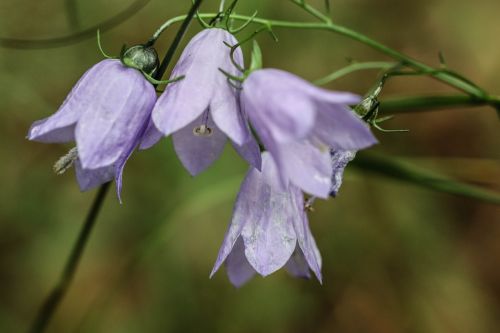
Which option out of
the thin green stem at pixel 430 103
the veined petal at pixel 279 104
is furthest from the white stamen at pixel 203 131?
the thin green stem at pixel 430 103

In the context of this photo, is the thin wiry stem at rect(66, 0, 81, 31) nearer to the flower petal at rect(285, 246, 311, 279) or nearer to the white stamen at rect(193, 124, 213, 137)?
the white stamen at rect(193, 124, 213, 137)

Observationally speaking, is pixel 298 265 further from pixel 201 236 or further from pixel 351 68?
pixel 201 236

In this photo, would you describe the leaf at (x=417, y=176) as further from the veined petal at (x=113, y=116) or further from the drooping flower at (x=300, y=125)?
the veined petal at (x=113, y=116)

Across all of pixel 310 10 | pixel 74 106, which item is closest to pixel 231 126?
pixel 74 106

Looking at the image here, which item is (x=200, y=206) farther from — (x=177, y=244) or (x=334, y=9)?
(x=334, y=9)

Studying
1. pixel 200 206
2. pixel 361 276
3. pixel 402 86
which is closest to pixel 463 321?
pixel 361 276
